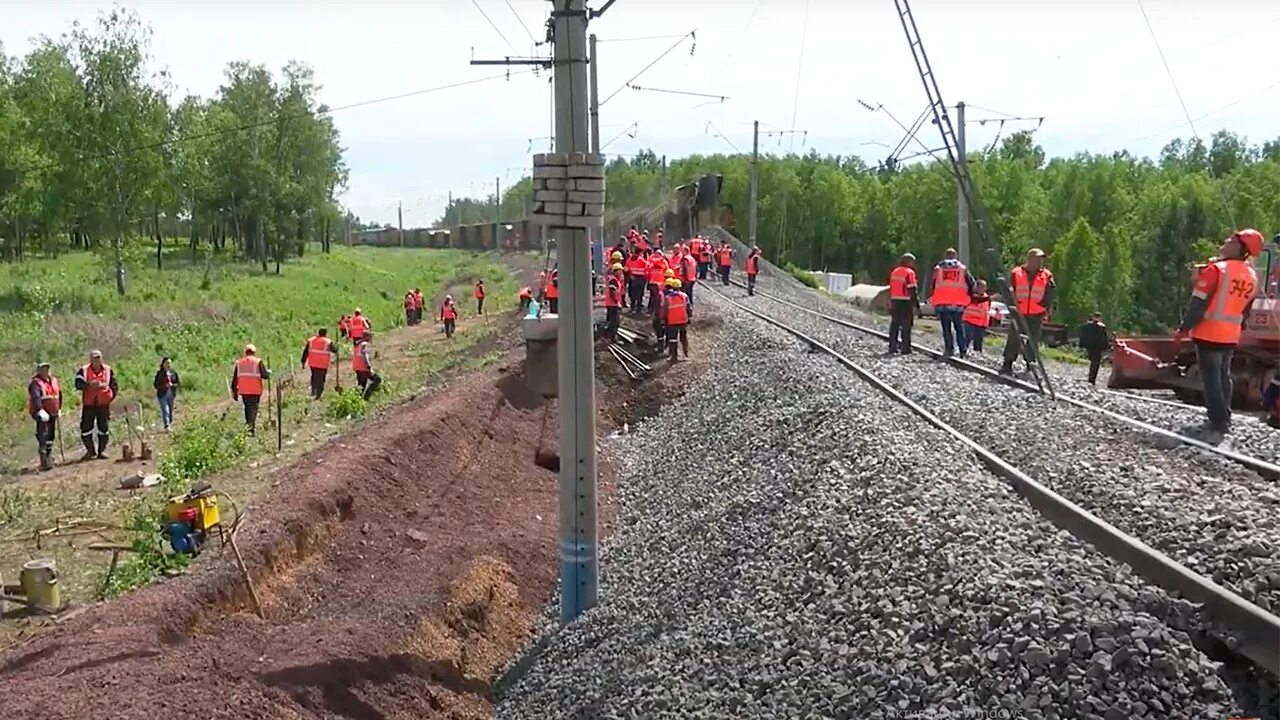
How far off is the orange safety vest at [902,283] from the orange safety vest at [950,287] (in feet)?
2.53

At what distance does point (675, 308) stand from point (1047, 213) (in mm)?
66595

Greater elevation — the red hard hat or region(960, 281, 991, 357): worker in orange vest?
the red hard hat

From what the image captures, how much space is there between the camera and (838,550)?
753 cm

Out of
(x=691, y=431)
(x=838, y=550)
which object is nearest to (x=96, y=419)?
(x=691, y=431)

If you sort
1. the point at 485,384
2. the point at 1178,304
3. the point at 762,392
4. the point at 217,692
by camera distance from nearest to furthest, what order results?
the point at 217,692 → the point at 762,392 → the point at 485,384 → the point at 1178,304

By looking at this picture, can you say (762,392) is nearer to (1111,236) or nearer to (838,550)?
(838,550)

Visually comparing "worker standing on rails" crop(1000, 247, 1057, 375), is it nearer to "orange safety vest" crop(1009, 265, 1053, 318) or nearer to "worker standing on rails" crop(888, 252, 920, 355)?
"orange safety vest" crop(1009, 265, 1053, 318)

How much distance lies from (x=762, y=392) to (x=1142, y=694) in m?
10.6

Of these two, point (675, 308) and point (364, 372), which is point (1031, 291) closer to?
point (675, 308)

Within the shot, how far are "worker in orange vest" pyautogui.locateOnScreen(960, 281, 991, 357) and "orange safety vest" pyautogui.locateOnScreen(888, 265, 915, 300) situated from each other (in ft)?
2.97

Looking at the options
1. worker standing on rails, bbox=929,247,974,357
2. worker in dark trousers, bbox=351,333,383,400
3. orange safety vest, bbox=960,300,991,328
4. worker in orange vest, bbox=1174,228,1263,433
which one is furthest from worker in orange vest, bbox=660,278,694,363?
worker in orange vest, bbox=1174,228,1263,433

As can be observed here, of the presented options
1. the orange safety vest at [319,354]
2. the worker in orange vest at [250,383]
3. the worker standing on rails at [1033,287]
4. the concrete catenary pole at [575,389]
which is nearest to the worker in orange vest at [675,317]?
the worker standing on rails at [1033,287]

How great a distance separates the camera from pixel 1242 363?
45.1 ft

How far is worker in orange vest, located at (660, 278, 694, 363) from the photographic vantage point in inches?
771
